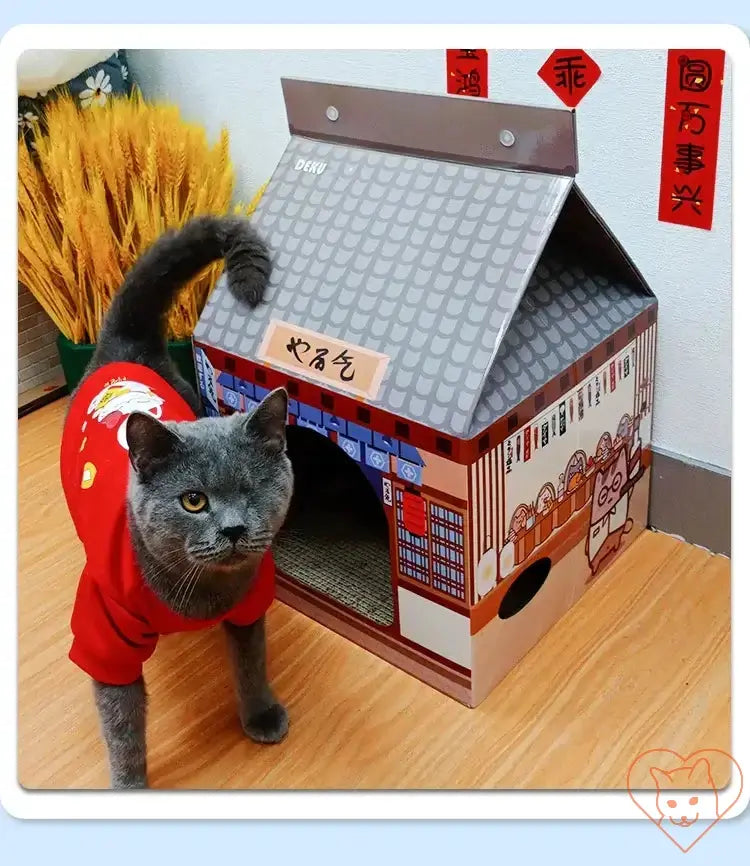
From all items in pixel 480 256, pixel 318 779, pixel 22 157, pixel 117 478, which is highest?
pixel 22 157

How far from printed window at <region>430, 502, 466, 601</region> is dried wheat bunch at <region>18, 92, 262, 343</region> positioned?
0.44m

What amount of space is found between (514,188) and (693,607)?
467 millimetres

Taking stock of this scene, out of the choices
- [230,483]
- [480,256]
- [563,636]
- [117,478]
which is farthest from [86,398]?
[563,636]

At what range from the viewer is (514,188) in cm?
94

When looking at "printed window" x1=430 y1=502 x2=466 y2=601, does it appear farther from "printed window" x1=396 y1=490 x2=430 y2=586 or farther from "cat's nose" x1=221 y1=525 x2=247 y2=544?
"cat's nose" x1=221 y1=525 x2=247 y2=544

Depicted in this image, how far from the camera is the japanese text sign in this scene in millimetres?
942

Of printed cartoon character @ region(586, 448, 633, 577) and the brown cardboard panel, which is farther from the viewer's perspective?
printed cartoon character @ region(586, 448, 633, 577)

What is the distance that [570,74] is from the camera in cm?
97

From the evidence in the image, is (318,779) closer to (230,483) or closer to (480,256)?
(230,483)

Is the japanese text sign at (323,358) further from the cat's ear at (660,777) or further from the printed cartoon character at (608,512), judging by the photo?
the cat's ear at (660,777)

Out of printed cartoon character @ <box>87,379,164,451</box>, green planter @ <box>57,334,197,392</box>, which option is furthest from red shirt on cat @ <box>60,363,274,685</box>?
green planter @ <box>57,334,197,392</box>

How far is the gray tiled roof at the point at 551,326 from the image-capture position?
912 mm
